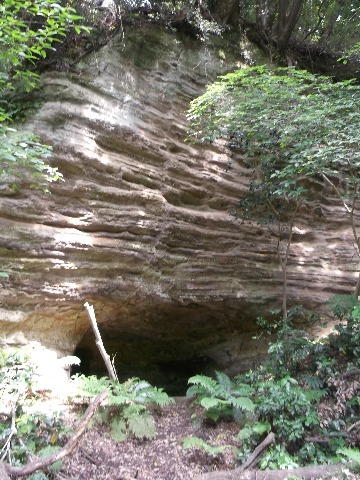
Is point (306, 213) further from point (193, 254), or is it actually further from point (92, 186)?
point (92, 186)

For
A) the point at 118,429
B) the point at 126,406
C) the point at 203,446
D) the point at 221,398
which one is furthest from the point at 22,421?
the point at 221,398

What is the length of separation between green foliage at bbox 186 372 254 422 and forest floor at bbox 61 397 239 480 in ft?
0.62

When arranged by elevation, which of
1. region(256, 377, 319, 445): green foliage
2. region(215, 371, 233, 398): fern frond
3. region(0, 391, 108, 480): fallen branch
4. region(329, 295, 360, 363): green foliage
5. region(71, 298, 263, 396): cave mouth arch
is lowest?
region(71, 298, 263, 396): cave mouth arch

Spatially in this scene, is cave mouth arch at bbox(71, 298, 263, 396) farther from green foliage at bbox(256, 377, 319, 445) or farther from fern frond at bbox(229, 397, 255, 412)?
green foliage at bbox(256, 377, 319, 445)

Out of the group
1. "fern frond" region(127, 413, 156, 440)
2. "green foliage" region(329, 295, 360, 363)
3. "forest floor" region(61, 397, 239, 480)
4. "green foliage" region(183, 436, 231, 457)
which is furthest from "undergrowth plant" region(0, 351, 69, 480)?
"green foliage" region(329, 295, 360, 363)

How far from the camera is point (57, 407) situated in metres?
5.83

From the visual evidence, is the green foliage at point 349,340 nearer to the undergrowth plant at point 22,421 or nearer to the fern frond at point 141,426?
the fern frond at point 141,426

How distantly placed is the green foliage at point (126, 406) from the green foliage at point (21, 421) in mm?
646

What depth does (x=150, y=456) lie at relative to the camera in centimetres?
512

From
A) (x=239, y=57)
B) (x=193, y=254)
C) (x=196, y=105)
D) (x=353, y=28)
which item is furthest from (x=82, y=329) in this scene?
(x=353, y=28)

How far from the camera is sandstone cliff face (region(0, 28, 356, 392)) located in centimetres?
716

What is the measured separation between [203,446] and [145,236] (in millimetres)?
4356

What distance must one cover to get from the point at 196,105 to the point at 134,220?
2.83 metres

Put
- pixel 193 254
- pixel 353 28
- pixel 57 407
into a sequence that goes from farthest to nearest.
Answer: pixel 353 28, pixel 193 254, pixel 57 407
